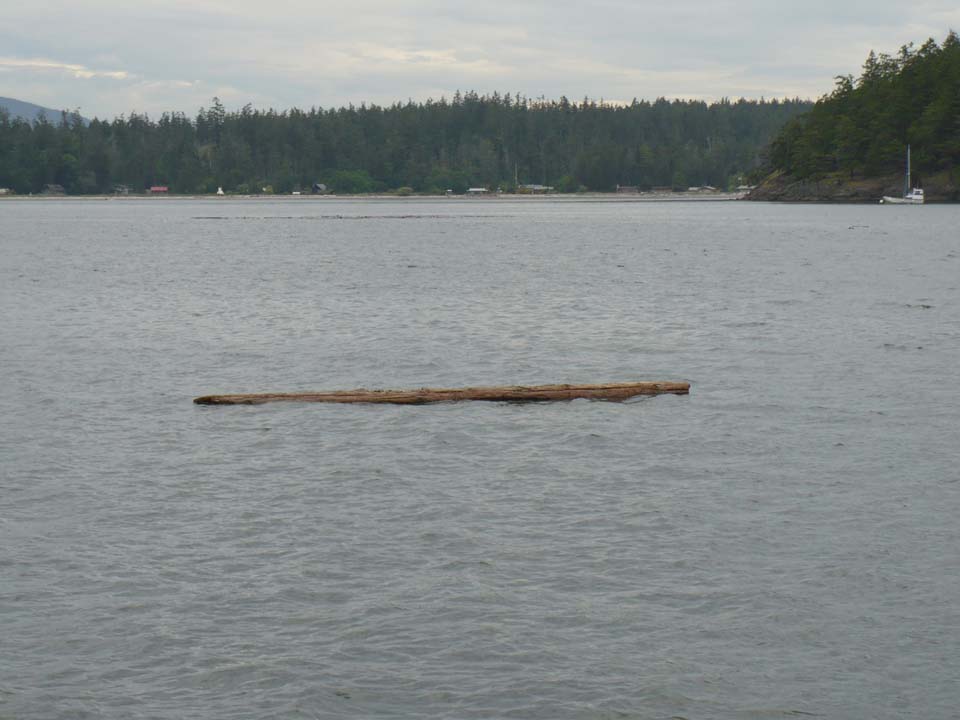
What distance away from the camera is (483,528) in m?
17.5

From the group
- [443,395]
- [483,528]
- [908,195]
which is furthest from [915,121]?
[483,528]

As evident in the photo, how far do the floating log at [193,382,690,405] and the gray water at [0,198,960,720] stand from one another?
32 cm

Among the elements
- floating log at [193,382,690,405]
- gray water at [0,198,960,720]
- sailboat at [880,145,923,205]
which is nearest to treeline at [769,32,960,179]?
sailboat at [880,145,923,205]

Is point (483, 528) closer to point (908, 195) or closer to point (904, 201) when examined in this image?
point (908, 195)

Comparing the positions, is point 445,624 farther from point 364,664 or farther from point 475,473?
point 475,473

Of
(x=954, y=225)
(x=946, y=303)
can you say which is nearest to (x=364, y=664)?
(x=946, y=303)

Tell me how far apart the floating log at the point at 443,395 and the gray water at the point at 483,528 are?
1.05 feet

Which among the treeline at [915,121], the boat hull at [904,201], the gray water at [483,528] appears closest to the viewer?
the gray water at [483,528]

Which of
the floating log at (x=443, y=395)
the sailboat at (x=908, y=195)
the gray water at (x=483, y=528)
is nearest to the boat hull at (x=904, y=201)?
the sailboat at (x=908, y=195)

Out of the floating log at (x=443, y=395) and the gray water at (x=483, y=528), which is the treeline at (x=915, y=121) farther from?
the floating log at (x=443, y=395)

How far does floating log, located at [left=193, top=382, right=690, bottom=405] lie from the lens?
27.5m

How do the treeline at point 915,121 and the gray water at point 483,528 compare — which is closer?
the gray water at point 483,528

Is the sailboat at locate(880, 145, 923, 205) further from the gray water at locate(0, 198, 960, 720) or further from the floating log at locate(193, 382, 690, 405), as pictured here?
the floating log at locate(193, 382, 690, 405)

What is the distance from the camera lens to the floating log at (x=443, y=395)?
2748 cm
